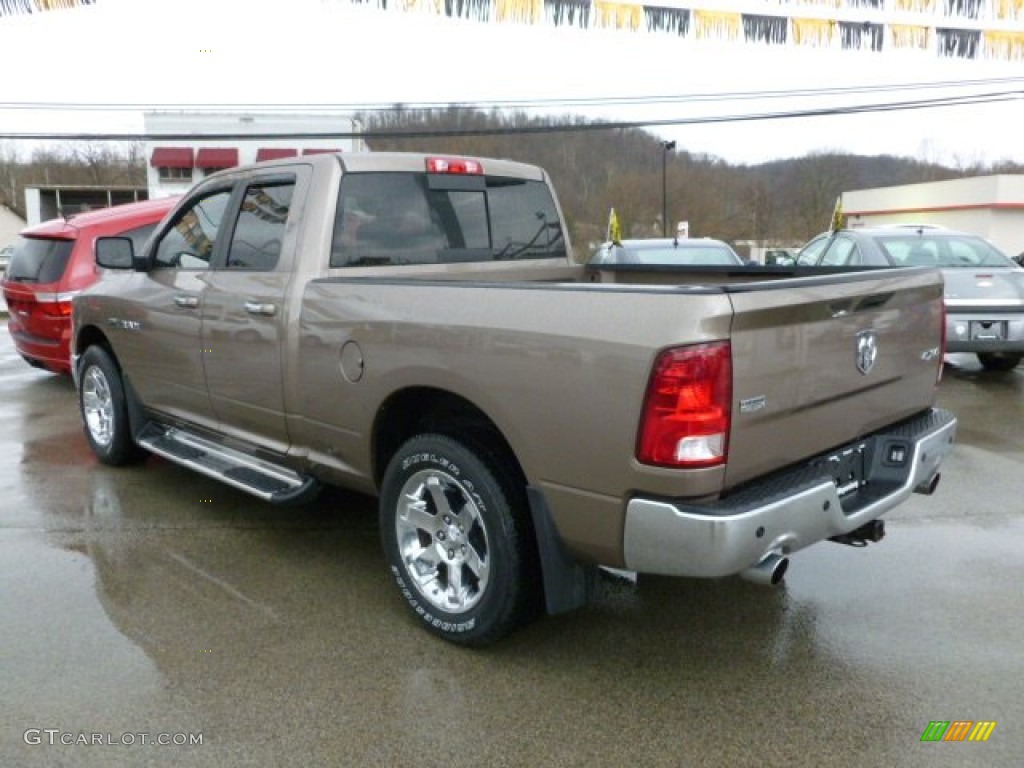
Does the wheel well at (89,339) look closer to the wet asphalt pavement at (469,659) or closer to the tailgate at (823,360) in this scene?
the wet asphalt pavement at (469,659)

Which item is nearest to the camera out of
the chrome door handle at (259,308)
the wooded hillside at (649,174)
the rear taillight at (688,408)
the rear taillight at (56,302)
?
the rear taillight at (688,408)

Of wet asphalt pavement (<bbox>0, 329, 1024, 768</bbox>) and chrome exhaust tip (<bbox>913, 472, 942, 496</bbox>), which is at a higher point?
chrome exhaust tip (<bbox>913, 472, 942, 496</bbox>)

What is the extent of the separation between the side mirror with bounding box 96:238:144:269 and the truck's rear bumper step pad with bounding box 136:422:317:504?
3.34ft

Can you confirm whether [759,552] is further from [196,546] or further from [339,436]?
[196,546]

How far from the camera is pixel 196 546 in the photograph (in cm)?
463

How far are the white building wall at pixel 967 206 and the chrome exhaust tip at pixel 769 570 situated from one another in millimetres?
39333

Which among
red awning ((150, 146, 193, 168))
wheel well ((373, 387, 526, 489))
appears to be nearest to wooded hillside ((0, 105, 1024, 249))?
red awning ((150, 146, 193, 168))

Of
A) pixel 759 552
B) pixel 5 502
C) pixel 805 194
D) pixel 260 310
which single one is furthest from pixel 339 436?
pixel 805 194

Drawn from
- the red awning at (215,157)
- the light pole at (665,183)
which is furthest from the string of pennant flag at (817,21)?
the red awning at (215,157)

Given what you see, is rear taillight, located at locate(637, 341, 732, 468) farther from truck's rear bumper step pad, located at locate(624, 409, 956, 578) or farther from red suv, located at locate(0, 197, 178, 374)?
red suv, located at locate(0, 197, 178, 374)

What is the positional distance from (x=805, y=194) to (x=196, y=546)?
57.5 m

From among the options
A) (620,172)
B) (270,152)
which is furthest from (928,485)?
(270,152)

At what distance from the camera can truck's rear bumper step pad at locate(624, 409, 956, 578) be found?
8.87 feet

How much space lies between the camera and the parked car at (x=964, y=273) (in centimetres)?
891
